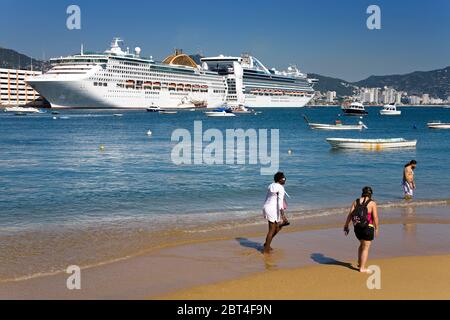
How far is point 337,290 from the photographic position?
8.52m

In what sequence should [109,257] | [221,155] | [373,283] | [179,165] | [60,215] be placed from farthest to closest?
1. [221,155]
2. [179,165]
3. [60,215]
4. [109,257]
5. [373,283]

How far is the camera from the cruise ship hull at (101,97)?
11162 cm

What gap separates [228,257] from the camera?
1086 centimetres

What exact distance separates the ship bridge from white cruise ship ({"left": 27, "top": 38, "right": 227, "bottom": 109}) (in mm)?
389

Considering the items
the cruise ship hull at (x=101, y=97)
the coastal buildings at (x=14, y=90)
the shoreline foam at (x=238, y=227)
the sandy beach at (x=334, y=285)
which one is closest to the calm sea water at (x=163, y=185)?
the shoreline foam at (x=238, y=227)

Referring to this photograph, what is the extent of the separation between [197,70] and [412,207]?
13250 centimetres

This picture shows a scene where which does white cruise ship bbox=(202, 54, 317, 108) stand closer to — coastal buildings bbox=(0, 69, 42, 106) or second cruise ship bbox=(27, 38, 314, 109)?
second cruise ship bbox=(27, 38, 314, 109)

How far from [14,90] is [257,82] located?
75.9 m

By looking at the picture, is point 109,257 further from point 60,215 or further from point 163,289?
point 60,215

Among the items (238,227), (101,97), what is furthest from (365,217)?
(101,97)

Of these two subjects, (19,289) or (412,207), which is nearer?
(19,289)

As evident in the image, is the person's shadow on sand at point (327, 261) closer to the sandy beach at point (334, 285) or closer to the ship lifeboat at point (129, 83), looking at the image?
the sandy beach at point (334, 285)

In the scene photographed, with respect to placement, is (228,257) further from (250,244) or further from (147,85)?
(147,85)
